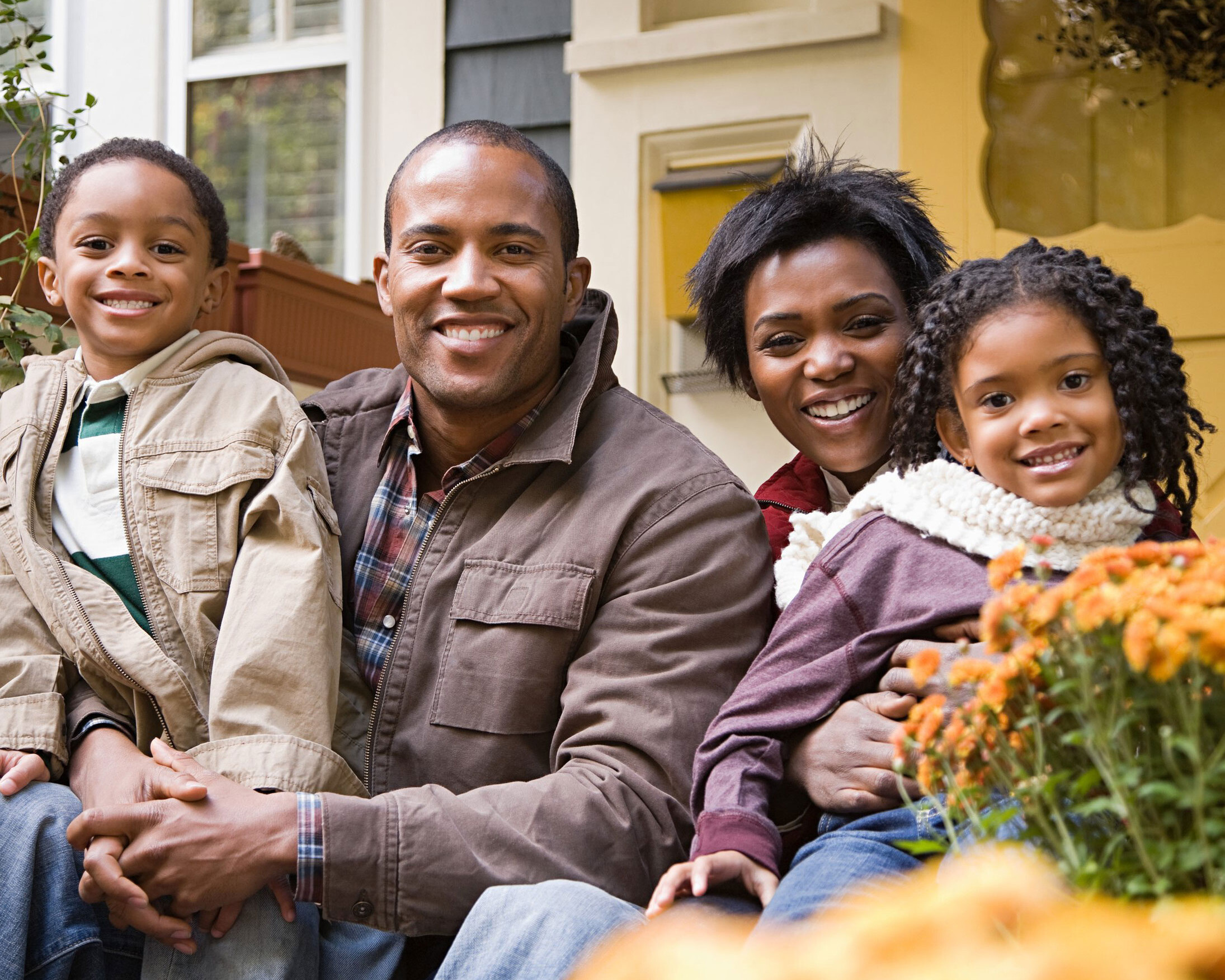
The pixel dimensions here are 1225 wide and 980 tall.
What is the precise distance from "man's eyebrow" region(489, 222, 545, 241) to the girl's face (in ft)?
2.13

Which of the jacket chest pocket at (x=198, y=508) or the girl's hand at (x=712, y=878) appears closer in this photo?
the girl's hand at (x=712, y=878)

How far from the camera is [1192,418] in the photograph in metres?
1.83

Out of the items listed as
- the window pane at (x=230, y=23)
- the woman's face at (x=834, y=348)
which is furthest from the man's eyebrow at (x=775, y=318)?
the window pane at (x=230, y=23)

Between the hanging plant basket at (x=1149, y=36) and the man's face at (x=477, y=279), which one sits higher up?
the hanging plant basket at (x=1149, y=36)

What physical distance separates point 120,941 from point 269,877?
27cm

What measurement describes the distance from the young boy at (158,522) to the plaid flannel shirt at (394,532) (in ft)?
0.26

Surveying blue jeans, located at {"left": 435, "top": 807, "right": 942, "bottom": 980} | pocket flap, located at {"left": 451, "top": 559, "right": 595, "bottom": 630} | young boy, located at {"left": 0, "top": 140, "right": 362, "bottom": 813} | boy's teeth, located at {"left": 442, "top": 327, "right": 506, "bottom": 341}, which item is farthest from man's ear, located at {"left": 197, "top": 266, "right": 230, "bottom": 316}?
blue jeans, located at {"left": 435, "top": 807, "right": 942, "bottom": 980}

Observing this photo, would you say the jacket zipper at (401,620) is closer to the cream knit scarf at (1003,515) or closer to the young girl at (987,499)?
the young girl at (987,499)

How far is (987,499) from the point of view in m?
1.70

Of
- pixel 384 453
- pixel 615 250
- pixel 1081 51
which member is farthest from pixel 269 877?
pixel 1081 51

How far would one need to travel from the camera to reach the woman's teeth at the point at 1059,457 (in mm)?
1660

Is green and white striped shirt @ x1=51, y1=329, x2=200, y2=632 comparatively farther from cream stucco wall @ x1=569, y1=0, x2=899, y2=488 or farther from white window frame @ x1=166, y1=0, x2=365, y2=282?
white window frame @ x1=166, y1=0, x2=365, y2=282

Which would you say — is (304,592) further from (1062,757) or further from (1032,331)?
(1062,757)

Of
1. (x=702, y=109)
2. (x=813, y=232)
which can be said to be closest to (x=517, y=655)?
(x=813, y=232)
